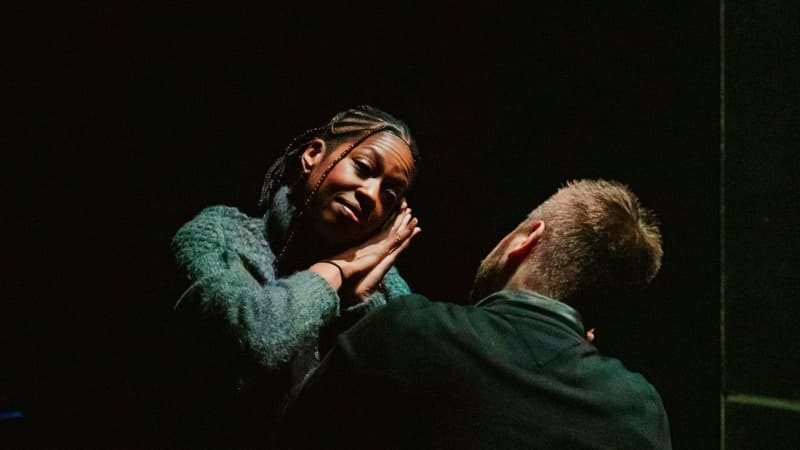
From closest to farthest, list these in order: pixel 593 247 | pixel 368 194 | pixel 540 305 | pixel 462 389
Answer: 1. pixel 462 389
2. pixel 540 305
3. pixel 593 247
4. pixel 368 194

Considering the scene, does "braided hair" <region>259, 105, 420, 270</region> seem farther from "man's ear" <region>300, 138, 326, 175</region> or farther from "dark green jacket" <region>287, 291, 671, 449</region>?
"dark green jacket" <region>287, 291, 671, 449</region>

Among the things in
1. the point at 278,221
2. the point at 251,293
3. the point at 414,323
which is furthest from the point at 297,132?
the point at 414,323

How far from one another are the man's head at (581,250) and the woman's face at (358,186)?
0.34 meters

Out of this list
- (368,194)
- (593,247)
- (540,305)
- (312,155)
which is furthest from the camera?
(312,155)

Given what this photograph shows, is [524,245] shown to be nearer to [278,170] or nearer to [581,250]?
[581,250]

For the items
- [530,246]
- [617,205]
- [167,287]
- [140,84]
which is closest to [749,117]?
[617,205]

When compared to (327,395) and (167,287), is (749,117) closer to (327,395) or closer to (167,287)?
(327,395)

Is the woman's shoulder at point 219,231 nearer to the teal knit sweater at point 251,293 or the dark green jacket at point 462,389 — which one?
Result: the teal knit sweater at point 251,293

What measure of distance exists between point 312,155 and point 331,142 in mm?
67

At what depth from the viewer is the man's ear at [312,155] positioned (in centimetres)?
168

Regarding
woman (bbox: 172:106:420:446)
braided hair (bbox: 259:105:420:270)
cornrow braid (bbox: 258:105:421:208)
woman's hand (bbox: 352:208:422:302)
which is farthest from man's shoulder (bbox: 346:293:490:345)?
cornrow braid (bbox: 258:105:421:208)

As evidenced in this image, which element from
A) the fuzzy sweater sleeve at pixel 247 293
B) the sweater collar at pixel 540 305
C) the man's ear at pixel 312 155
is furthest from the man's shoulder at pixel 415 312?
the man's ear at pixel 312 155

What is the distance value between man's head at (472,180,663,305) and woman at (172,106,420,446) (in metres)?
0.35

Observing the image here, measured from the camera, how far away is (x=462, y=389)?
1.21m
